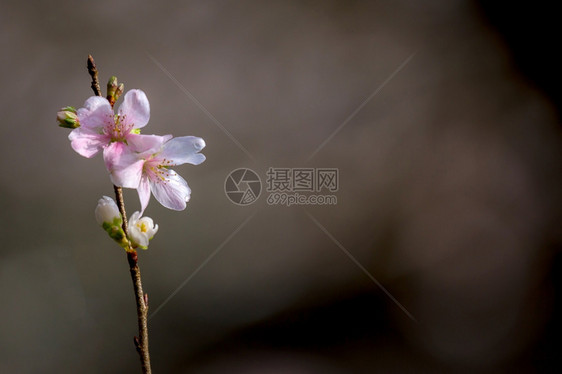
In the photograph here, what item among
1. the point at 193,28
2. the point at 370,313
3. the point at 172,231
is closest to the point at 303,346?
the point at 370,313

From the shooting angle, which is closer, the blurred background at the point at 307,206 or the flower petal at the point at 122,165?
the flower petal at the point at 122,165

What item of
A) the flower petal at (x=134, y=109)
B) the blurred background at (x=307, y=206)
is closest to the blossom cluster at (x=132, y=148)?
the flower petal at (x=134, y=109)

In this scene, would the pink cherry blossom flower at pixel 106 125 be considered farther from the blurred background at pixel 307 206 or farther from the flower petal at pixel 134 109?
the blurred background at pixel 307 206

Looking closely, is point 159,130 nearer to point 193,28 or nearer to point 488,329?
point 193,28

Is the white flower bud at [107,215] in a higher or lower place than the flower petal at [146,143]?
lower


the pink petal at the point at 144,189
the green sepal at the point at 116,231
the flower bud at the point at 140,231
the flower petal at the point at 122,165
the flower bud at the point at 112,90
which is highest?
the flower bud at the point at 112,90

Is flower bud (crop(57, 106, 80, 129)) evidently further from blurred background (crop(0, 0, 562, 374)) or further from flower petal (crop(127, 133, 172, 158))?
blurred background (crop(0, 0, 562, 374))

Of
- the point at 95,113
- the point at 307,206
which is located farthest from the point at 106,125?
the point at 307,206
